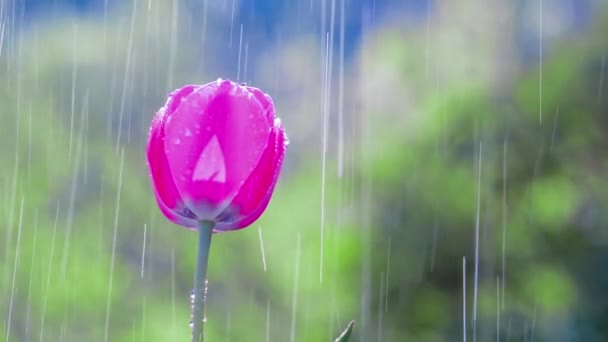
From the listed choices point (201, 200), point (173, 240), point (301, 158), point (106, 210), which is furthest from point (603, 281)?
point (201, 200)

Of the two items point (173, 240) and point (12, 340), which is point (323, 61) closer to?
point (173, 240)

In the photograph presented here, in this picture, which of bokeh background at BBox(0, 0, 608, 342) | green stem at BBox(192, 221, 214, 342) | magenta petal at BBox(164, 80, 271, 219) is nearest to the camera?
green stem at BBox(192, 221, 214, 342)

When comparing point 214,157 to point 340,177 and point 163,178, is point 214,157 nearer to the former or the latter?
point 163,178

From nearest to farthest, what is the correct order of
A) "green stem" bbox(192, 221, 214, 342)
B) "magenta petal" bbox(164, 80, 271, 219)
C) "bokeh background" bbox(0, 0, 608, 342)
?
"green stem" bbox(192, 221, 214, 342), "magenta petal" bbox(164, 80, 271, 219), "bokeh background" bbox(0, 0, 608, 342)

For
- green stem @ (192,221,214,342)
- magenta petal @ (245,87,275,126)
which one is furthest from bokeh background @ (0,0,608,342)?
green stem @ (192,221,214,342)

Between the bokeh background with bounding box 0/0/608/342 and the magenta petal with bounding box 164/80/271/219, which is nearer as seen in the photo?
the magenta petal with bounding box 164/80/271/219

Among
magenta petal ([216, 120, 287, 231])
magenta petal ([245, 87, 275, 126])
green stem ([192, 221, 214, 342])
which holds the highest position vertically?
magenta petal ([245, 87, 275, 126])

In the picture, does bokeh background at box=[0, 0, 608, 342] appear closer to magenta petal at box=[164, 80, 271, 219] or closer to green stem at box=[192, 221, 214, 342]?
magenta petal at box=[164, 80, 271, 219]

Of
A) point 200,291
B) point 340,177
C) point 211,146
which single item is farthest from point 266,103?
point 340,177
